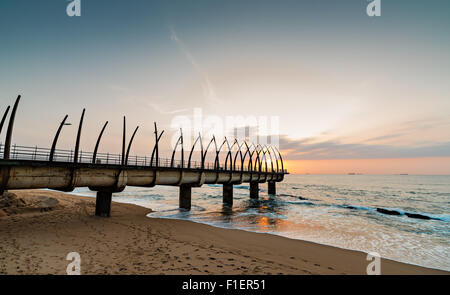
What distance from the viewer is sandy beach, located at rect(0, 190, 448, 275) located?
889cm

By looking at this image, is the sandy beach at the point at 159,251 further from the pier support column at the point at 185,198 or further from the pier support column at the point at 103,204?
the pier support column at the point at 185,198

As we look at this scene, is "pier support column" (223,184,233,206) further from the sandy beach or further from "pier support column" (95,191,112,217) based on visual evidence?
"pier support column" (95,191,112,217)

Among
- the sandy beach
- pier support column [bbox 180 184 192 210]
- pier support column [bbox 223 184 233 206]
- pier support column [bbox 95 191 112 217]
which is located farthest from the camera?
pier support column [bbox 223 184 233 206]

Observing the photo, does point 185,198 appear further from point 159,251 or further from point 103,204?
point 159,251

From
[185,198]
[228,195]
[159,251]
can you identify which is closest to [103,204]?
[185,198]

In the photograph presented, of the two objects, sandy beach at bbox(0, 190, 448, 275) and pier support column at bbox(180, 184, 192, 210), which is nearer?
sandy beach at bbox(0, 190, 448, 275)

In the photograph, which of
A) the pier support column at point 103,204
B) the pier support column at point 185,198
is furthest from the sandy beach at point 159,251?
the pier support column at point 185,198

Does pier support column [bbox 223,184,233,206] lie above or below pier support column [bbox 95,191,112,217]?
below

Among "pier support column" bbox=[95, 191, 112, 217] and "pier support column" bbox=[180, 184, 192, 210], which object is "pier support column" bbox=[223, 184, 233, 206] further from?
"pier support column" bbox=[95, 191, 112, 217]

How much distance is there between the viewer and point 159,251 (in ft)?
36.3

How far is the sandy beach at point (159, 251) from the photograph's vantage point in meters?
8.89

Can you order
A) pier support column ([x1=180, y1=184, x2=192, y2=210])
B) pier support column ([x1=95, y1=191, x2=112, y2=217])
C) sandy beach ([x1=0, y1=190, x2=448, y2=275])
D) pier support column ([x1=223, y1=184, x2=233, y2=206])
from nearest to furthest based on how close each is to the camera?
sandy beach ([x1=0, y1=190, x2=448, y2=275]), pier support column ([x1=95, y1=191, x2=112, y2=217]), pier support column ([x1=180, y1=184, x2=192, y2=210]), pier support column ([x1=223, y1=184, x2=233, y2=206])

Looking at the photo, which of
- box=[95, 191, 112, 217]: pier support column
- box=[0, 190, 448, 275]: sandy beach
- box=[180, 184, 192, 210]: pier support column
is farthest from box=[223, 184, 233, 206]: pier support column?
box=[95, 191, 112, 217]: pier support column

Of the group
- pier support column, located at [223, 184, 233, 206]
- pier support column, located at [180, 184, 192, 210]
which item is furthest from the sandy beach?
pier support column, located at [223, 184, 233, 206]
